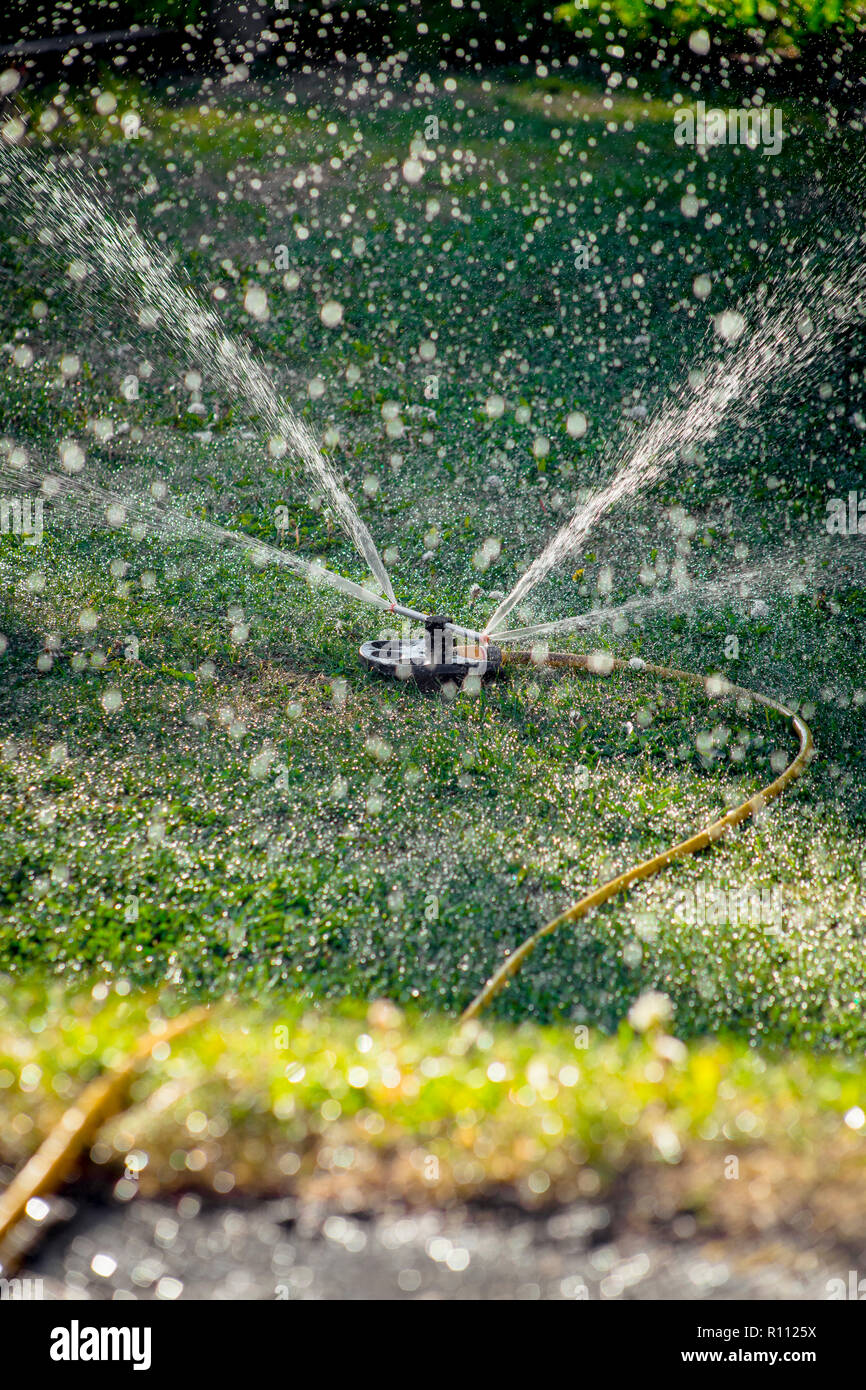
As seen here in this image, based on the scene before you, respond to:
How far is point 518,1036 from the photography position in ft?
8.32

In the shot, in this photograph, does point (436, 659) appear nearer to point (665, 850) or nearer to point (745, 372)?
point (665, 850)

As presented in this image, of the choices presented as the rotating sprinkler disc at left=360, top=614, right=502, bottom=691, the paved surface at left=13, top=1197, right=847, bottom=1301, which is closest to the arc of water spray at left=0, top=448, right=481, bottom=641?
the rotating sprinkler disc at left=360, top=614, right=502, bottom=691

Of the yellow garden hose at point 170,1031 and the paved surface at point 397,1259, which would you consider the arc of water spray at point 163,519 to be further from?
the paved surface at point 397,1259

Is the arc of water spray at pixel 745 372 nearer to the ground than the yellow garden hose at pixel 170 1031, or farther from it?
farther from it

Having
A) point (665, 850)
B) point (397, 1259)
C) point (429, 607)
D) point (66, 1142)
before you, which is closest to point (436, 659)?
point (429, 607)

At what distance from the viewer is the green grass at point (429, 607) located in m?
2.93

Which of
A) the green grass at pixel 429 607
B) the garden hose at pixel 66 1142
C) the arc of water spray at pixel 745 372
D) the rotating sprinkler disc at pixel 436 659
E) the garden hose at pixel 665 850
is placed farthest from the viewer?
the arc of water spray at pixel 745 372

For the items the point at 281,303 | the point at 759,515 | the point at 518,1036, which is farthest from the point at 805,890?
the point at 281,303

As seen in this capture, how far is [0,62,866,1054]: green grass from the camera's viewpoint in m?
2.93

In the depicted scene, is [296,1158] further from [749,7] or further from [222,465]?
[749,7]

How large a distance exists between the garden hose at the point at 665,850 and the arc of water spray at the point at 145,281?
7.31 feet

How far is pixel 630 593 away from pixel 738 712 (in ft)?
4.56

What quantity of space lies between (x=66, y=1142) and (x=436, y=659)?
106 inches

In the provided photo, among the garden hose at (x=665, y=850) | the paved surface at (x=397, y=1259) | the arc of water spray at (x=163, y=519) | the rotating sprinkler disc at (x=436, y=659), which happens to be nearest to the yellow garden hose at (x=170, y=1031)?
the garden hose at (x=665, y=850)
